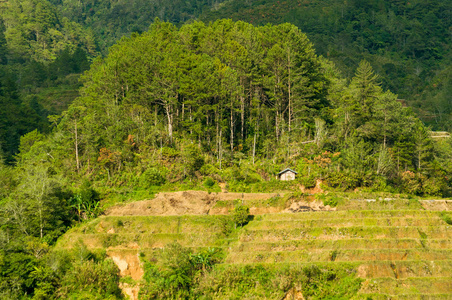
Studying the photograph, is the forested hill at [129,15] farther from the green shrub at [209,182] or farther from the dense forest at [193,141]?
the green shrub at [209,182]

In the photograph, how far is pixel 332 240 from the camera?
37.2 metres

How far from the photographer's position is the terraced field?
1355 inches

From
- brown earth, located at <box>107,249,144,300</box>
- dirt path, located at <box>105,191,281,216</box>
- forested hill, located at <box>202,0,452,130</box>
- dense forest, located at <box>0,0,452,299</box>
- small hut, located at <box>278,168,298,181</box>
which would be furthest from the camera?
forested hill, located at <box>202,0,452,130</box>

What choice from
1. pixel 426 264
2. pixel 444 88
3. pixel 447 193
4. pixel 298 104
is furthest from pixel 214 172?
pixel 444 88

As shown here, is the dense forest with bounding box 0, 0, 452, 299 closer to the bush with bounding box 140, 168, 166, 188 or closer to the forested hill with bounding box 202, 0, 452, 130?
the bush with bounding box 140, 168, 166, 188

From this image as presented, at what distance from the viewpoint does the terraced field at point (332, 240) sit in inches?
1355

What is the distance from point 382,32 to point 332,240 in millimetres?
109422

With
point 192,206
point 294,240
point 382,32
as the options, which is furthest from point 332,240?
point 382,32

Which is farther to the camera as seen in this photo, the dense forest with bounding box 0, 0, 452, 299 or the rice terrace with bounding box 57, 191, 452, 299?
the dense forest with bounding box 0, 0, 452, 299

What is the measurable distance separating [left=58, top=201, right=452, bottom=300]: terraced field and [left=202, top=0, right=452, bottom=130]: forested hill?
67.7 metres

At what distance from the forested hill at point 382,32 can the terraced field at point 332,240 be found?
6773cm

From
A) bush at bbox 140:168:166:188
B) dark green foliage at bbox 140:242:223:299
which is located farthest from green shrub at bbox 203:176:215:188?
dark green foliage at bbox 140:242:223:299

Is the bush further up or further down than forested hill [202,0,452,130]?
further down

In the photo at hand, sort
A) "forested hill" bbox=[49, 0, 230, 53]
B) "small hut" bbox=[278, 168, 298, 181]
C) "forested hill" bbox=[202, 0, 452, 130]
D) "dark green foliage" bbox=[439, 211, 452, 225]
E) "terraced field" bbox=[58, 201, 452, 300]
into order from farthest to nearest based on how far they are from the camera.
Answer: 1. "forested hill" bbox=[49, 0, 230, 53]
2. "forested hill" bbox=[202, 0, 452, 130]
3. "small hut" bbox=[278, 168, 298, 181]
4. "dark green foliage" bbox=[439, 211, 452, 225]
5. "terraced field" bbox=[58, 201, 452, 300]
